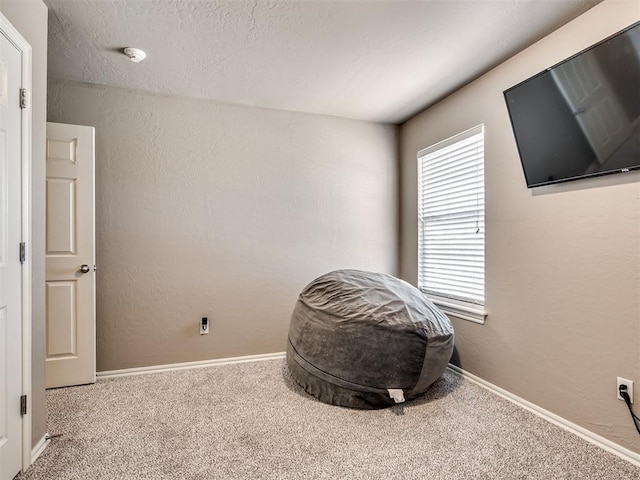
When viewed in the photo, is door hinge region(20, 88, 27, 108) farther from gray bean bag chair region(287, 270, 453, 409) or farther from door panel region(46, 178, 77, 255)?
gray bean bag chair region(287, 270, 453, 409)

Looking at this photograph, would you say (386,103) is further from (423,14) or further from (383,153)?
(423,14)

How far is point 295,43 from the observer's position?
223cm

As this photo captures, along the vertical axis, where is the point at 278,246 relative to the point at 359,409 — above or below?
above

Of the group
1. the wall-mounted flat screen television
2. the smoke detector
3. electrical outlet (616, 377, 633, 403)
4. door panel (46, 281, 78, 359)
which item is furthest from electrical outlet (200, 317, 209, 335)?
electrical outlet (616, 377, 633, 403)

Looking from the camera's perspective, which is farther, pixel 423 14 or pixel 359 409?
pixel 359 409

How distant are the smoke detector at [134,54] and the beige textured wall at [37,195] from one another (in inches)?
19.8

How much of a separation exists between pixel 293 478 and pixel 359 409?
0.74m

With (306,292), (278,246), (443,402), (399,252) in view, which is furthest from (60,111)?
(443,402)

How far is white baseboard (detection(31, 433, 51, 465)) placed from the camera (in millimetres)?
1688

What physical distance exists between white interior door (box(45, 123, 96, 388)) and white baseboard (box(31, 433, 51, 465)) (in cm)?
81

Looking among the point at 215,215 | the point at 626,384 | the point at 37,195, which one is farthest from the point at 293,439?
the point at 215,215

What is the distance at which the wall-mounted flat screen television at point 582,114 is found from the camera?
166cm

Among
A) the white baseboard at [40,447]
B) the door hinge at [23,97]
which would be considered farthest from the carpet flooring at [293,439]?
the door hinge at [23,97]

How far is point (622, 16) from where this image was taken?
176 centimetres
